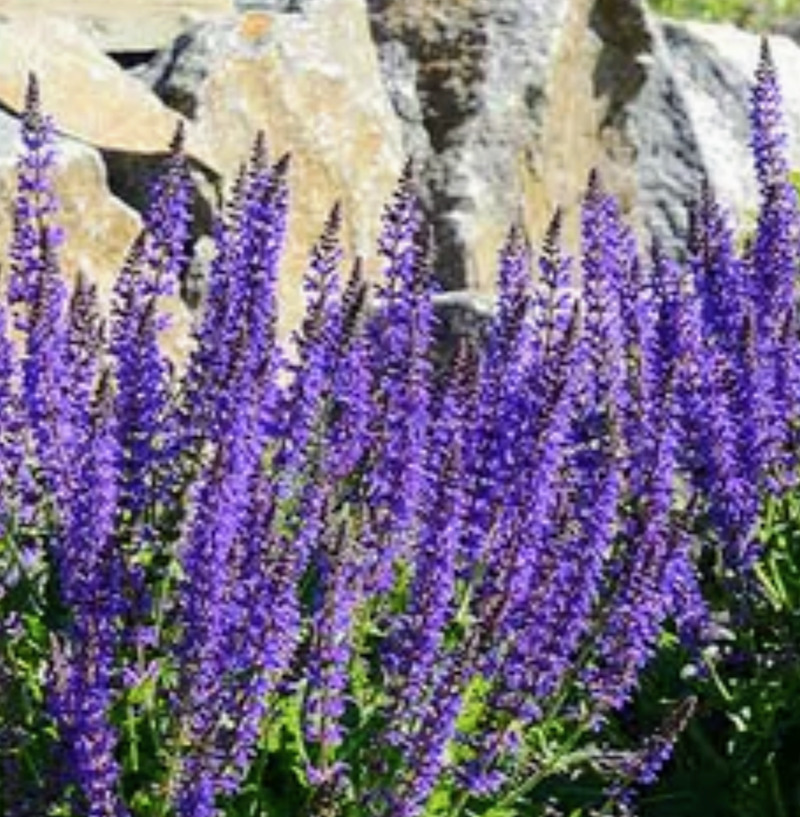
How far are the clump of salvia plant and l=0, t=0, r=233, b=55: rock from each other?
4.55 m

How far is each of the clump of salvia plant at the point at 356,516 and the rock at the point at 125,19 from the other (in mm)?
4547

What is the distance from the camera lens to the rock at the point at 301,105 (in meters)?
9.59

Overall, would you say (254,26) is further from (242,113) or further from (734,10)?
(734,10)

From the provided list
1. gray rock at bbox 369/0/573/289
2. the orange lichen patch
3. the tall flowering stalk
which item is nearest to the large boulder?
gray rock at bbox 369/0/573/289

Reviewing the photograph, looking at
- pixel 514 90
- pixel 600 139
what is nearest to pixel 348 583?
pixel 514 90

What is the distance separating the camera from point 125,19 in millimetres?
10688

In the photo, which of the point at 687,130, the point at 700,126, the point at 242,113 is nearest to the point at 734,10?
the point at 700,126

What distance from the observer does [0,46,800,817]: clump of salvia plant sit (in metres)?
4.76

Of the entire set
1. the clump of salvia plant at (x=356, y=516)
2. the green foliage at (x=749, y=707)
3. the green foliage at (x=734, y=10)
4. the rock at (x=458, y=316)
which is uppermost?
the clump of salvia plant at (x=356, y=516)

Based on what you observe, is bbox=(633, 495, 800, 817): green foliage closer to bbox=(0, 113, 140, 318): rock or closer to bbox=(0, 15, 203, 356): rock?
bbox=(0, 15, 203, 356): rock

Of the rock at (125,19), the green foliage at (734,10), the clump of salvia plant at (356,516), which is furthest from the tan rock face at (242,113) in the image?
the green foliage at (734,10)

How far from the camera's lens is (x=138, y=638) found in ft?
17.2

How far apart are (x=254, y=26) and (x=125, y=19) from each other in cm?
100

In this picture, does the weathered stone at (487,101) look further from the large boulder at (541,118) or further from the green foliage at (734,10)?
the green foliage at (734,10)
